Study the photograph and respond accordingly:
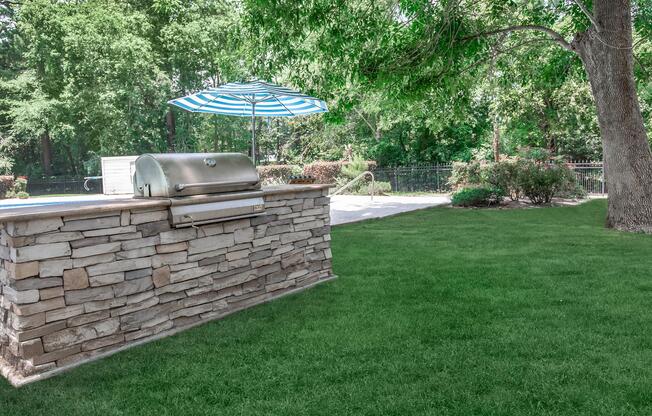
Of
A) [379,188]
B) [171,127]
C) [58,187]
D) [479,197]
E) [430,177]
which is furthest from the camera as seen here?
[58,187]

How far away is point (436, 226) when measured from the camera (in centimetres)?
872

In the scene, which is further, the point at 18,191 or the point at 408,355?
the point at 18,191

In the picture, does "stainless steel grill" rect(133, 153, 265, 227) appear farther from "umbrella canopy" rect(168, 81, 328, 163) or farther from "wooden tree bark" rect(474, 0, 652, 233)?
"wooden tree bark" rect(474, 0, 652, 233)

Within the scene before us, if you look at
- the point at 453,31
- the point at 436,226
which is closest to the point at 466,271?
the point at 436,226

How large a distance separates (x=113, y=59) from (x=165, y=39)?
8.28 feet

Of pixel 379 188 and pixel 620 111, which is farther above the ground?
pixel 620 111

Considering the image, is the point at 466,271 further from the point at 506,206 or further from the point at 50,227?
the point at 506,206

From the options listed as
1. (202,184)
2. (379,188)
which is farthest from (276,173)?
(202,184)

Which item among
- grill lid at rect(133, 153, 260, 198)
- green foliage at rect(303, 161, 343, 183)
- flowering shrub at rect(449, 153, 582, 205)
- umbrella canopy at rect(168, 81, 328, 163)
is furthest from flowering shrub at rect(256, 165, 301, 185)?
grill lid at rect(133, 153, 260, 198)

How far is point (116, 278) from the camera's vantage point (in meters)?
3.13

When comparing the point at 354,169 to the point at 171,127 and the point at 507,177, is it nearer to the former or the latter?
the point at 507,177

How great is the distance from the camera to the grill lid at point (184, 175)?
354 centimetres

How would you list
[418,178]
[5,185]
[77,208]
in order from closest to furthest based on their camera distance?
[77,208], [418,178], [5,185]

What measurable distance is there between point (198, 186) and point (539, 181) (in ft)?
33.5
